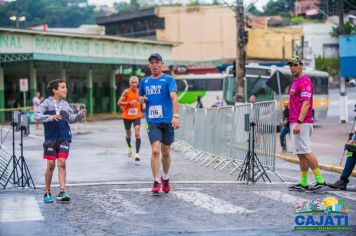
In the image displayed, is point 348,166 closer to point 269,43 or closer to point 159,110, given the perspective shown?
point 159,110

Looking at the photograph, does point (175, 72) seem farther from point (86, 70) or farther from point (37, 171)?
point (37, 171)

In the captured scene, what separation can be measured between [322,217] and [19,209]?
3.93 m

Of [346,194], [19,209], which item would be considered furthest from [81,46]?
[19,209]

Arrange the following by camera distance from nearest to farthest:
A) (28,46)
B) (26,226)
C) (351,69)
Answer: (26,226) → (351,69) → (28,46)

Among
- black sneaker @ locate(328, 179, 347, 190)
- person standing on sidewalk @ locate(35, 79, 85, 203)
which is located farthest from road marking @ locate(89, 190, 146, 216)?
black sneaker @ locate(328, 179, 347, 190)

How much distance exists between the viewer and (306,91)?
1116 cm

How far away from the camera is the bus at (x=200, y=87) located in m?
56.3

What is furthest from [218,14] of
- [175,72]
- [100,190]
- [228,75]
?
[100,190]

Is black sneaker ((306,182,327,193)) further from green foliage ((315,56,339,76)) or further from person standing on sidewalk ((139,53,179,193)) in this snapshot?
green foliage ((315,56,339,76))

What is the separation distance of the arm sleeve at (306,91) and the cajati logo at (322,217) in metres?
3.56

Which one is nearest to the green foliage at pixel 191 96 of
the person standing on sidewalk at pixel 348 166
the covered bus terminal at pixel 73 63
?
the covered bus terminal at pixel 73 63

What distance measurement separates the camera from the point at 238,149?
15.7m

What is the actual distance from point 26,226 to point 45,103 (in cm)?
274

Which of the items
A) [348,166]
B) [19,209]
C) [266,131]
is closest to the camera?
[19,209]
